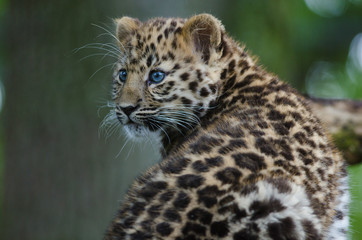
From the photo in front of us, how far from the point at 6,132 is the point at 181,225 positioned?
6.42m

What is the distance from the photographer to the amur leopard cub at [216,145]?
447 cm

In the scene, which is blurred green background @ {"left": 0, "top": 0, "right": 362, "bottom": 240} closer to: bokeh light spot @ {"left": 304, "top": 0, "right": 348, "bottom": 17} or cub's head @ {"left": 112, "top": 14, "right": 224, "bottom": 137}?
cub's head @ {"left": 112, "top": 14, "right": 224, "bottom": 137}

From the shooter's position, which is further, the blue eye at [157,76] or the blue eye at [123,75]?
the blue eye at [123,75]

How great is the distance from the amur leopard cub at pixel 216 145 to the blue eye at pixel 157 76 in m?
0.01

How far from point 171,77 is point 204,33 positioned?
2.24 feet

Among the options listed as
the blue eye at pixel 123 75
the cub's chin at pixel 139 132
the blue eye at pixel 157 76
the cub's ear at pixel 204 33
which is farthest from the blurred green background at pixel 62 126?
the cub's ear at pixel 204 33

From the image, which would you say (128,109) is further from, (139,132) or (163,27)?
(163,27)

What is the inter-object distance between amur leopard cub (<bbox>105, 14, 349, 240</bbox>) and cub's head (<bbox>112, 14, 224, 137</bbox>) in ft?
0.04

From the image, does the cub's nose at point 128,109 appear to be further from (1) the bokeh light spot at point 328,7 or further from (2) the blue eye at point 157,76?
(1) the bokeh light spot at point 328,7

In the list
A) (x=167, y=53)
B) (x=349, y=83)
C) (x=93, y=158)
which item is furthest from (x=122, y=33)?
(x=349, y=83)

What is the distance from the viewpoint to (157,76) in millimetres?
6367

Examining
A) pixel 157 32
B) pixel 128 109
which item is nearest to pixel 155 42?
pixel 157 32

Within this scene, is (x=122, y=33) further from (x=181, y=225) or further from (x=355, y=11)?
(x=355, y=11)

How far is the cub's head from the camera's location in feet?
20.4
